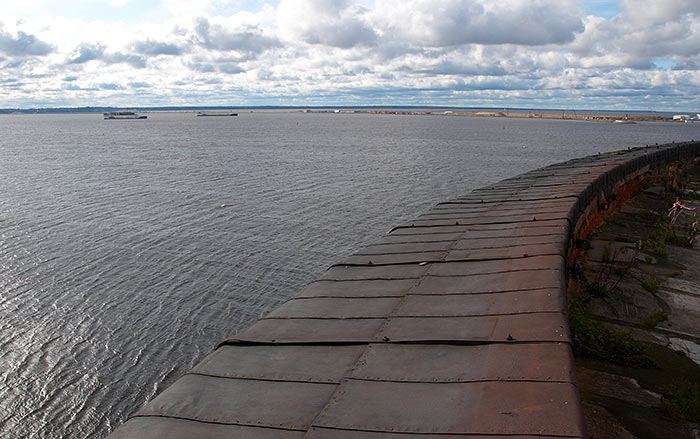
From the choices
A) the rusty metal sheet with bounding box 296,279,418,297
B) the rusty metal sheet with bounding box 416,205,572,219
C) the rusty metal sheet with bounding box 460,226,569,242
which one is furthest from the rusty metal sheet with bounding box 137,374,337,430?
the rusty metal sheet with bounding box 416,205,572,219

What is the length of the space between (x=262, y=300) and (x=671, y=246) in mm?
13428

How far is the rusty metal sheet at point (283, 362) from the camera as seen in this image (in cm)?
648

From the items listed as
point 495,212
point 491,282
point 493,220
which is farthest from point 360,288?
point 495,212

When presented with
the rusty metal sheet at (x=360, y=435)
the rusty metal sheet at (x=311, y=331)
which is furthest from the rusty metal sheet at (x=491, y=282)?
the rusty metal sheet at (x=360, y=435)

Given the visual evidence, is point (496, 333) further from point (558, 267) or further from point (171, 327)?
point (171, 327)

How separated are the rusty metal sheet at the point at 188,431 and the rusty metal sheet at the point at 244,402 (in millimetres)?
90

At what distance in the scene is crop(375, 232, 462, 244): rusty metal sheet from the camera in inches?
521

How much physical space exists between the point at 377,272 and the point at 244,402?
5.43 metres

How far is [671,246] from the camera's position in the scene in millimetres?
17203

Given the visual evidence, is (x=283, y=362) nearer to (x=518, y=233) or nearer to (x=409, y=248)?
(x=409, y=248)

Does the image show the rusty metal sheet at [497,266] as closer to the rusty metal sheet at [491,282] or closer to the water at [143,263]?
the rusty metal sheet at [491,282]

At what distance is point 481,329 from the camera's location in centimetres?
726

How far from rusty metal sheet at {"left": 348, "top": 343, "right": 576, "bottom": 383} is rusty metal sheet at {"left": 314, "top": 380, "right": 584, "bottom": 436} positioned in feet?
0.58

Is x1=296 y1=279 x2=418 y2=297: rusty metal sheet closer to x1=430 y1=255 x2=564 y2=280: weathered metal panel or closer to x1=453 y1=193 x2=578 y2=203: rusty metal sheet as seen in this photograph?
x1=430 y1=255 x2=564 y2=280: weathered metal panel
